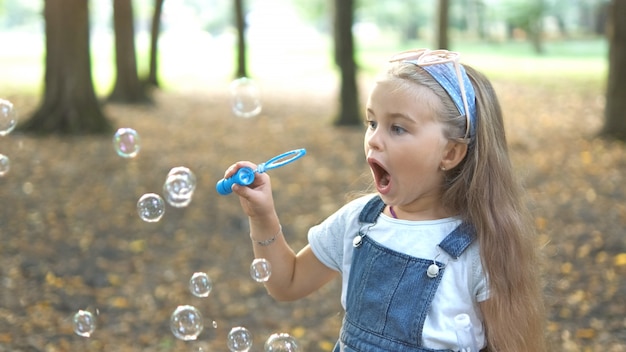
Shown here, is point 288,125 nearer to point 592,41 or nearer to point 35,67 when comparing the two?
point 35,67

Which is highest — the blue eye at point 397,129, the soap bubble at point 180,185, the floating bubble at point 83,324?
the blue eye at point 397,129

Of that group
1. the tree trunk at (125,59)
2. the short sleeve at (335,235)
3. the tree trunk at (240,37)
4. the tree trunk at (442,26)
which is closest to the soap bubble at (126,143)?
the short sleeve at (335,235)

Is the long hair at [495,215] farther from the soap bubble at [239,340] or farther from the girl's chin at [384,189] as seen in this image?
the soap bubble at [239,340]

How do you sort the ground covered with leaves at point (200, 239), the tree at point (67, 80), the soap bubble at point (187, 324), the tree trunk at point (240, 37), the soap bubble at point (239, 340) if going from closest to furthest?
the soap bubble at point (239, 340) → the soap bubble at point (187, 324) → the ground covered with leaves at point (200, 239) → the tree at point (67, 80) → the tree trunk at point (240, 37)

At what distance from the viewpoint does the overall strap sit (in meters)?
2.30

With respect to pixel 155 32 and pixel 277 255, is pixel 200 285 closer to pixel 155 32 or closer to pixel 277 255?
pixel 277 255

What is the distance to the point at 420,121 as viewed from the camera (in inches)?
83.0

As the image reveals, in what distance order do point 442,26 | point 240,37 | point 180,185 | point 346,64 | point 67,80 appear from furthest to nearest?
point 240,37, point 442,26, point 346,64, point 67,80, point 180,185

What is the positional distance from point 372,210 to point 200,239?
466 cm

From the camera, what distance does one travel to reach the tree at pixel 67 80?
1052 centimetres

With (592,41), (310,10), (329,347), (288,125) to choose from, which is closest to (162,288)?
(329,347)

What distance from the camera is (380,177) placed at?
2137 mm

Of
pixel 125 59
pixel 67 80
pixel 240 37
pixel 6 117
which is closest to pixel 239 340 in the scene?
pixel 6 117

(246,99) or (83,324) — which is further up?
(246,99)
